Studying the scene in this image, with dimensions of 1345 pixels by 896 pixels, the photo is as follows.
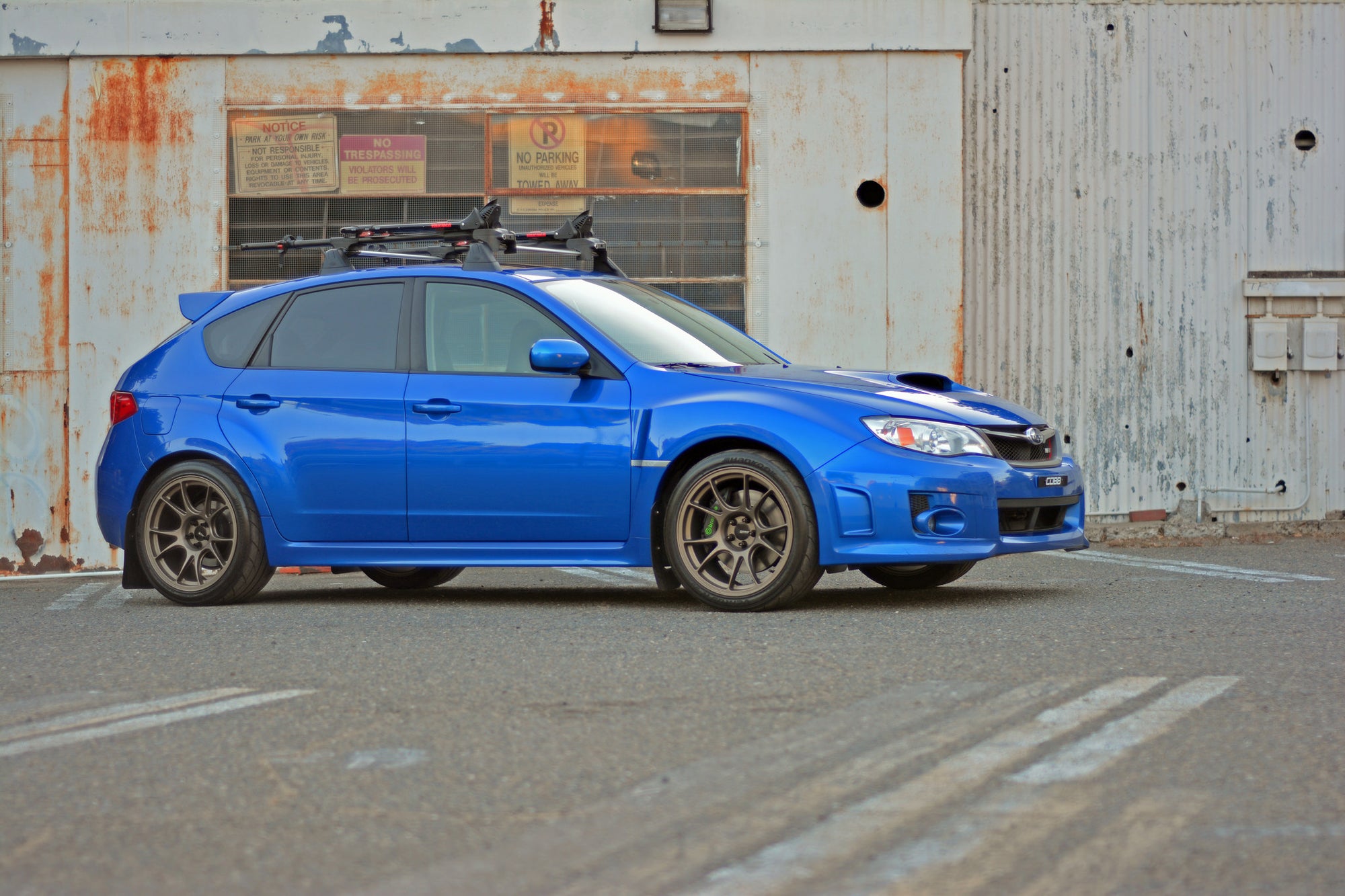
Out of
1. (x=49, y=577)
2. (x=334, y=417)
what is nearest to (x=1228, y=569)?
(x=334, y=417)

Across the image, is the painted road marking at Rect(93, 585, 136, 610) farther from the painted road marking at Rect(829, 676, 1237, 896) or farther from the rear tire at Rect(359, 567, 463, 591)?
the painted road marking at Rect(829, 676, 1237, 896)

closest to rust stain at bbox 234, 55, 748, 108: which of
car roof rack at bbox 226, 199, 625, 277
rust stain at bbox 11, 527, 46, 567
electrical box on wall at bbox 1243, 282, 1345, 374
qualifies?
rust stain at bbox 11, 527, 46, 567

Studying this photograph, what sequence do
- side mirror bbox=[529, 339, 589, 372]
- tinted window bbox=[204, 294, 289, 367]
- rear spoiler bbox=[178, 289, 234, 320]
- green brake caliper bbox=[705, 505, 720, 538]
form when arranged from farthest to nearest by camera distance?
rear spoiler bbox=[178, 289, 234, 320] → tinted window bbox=[204, 294, 289, 367] → side mirror bbox=[529, 339, 589, 372] → green brake caliper bbox=[705, 505, 720, 538]

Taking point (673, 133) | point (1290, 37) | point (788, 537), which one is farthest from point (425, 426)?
point (1290, 37)

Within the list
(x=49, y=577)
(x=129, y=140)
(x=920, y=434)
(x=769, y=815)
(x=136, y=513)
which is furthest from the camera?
(x=129, y=140)

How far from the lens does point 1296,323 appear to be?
525 inches

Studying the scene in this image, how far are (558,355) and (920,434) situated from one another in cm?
157

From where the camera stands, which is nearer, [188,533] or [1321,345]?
[188,533]

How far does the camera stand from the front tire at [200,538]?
7.91m

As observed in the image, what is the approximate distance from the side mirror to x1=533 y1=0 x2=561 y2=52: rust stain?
6105 millimetres

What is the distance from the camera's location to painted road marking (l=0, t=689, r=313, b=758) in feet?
14.4

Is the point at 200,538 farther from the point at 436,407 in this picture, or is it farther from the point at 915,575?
the point at 915,575

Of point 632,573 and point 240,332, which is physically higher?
point 240,332

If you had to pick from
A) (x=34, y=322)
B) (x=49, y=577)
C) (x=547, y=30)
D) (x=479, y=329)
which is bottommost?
(x=49, y=577)
